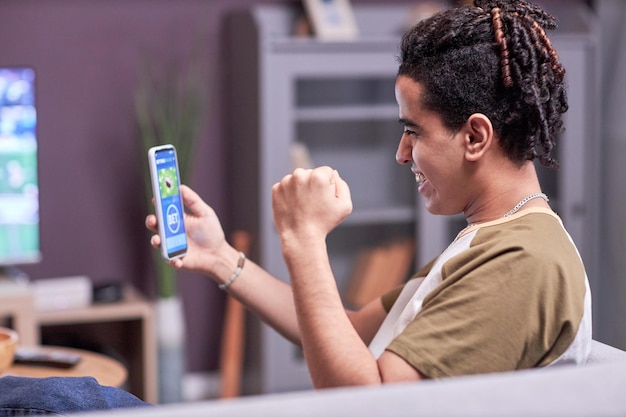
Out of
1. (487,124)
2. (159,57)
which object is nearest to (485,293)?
(487,124)

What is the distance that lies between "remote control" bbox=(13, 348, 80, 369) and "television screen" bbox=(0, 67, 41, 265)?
1213 millimetres

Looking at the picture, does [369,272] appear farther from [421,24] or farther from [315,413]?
[315,413]

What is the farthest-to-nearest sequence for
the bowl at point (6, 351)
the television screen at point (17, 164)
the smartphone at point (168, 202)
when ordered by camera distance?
1. the television screen at point (17, 164)
2. the bowl at point (6, 351)
3. the smartphone at point (168, 202)

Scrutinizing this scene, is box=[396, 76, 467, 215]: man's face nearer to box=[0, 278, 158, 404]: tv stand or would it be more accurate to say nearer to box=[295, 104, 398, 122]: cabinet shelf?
box=[0, 278, 158, 404]: tv stand

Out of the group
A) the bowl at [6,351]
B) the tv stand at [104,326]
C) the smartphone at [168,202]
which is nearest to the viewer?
the smartphone at [168,202]

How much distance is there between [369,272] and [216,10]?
116 cm

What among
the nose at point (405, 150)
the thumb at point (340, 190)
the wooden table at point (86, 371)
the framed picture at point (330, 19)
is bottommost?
the wooden table at point (86, 371)

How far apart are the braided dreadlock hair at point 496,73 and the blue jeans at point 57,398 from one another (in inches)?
24.1

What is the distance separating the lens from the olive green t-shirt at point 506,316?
3.79ft

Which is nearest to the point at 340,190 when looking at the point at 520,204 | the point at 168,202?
the point at 520,204

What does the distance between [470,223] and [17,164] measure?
2.22 meters

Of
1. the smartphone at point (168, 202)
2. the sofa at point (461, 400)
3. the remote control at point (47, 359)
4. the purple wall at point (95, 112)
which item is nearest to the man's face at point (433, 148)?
the smartphone at point (168, 202)

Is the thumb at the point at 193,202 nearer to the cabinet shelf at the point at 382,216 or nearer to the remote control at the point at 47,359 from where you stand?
the remote control at the point at 47,359

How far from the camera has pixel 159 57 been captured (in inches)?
143
